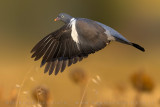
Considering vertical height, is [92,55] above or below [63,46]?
below

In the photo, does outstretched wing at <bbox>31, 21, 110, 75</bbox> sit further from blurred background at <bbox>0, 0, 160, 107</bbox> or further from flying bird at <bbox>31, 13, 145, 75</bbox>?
blurred background at <bbox>0, 0, 160, 107</bbox>

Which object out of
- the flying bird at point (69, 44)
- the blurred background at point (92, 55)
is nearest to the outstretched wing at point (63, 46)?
the flying bird at point (69, 44)

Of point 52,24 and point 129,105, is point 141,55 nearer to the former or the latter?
point 52,24

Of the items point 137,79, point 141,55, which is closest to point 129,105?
point 137,79

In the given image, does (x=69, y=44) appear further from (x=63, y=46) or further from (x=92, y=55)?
(x=92, y=55)

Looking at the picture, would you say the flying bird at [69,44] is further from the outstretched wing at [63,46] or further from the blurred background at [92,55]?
the blurred background at [92,55]

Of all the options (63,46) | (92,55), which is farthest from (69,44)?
(92,55)

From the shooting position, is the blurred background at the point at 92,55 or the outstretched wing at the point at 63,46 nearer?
the outstretched wing at the point at 63,46

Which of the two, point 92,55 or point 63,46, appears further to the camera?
point 92,55
